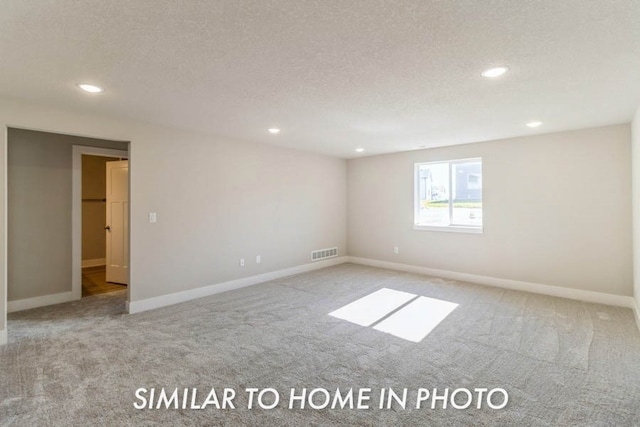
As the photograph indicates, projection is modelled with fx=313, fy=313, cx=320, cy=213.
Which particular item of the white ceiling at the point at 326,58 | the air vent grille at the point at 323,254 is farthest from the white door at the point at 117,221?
the air vent grille at the point at 323,254

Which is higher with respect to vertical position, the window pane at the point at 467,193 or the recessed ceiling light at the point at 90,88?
the recessed ceiling light at the point at 90,88

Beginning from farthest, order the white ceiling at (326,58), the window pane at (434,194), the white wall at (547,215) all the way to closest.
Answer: the window pane at (434,194) < the white wall at (547,215) < the white ceiling at (326,58)

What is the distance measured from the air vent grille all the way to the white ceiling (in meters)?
3.27

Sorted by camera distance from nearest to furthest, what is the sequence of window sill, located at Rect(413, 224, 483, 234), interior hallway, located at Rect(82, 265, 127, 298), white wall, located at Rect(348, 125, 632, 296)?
white wall, located at Rect(348, 125, 632, 296) → interior hallway, located at Rect(82, 265, 127, 298) → window sill, located at Rect(413, 224, 483, 234)

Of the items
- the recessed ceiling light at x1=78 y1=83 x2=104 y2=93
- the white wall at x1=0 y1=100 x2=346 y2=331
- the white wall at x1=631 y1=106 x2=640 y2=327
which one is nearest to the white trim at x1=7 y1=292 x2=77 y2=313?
the white wall at x1=0 y1=100 x2=346 y2=331

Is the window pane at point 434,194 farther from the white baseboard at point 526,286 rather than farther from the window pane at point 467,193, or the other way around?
the white baseboard at point 526,286

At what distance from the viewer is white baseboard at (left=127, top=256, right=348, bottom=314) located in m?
4.02

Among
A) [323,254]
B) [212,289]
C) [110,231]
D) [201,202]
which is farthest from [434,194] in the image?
[110,231]

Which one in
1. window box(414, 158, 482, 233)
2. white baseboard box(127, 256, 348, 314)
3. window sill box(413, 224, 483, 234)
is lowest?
white baseboard box(127, 256, 348, 314)

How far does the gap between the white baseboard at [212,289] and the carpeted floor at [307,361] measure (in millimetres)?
203

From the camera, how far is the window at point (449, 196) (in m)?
5.50

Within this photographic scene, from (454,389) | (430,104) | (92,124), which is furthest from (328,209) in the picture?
(454,389)

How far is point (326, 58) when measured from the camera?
2.25 m

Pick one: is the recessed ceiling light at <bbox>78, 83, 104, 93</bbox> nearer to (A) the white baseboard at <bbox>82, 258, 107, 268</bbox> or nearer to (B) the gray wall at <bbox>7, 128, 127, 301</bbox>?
(B) the gray wall at <bbox>7, 128, 127, 301</bbox>
